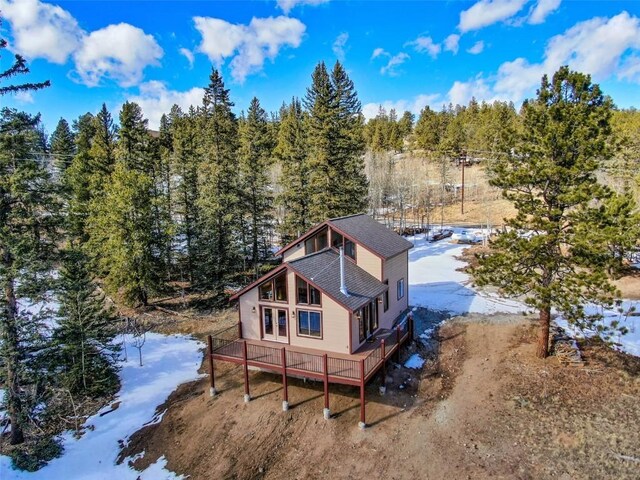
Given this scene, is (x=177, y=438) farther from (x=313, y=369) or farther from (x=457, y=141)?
(x=457, y=141)

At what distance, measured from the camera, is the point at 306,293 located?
630 inches

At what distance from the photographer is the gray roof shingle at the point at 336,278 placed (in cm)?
1552

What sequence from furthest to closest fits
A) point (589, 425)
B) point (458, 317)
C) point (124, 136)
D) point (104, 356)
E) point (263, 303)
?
point (124, 136) → point (458, 317) → point (104, 356) → point (263, 303) → point (589, 425)

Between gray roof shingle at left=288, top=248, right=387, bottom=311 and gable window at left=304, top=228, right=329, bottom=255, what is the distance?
1.06 m

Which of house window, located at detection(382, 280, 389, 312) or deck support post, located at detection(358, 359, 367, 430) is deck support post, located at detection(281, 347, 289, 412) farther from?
house window, located at detection(382, 280, 389, 312)

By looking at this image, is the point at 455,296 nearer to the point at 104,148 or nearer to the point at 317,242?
the point at 317,242

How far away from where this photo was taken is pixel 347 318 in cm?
1530

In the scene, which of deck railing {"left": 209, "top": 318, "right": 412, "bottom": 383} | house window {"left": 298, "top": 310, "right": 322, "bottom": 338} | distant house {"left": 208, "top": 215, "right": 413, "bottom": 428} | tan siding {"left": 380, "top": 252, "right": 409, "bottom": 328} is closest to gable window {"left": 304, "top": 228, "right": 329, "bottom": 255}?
distant house {"left": 208, "top": 215, "right": 413, "bottom": 428}

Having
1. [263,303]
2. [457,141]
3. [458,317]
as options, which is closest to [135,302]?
[263,303]

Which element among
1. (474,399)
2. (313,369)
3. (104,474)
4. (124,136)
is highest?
(124,136)

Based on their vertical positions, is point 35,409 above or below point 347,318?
below

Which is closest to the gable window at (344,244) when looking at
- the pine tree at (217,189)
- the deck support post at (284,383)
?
the deck support post at (284,383)

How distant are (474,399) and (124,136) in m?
28.9

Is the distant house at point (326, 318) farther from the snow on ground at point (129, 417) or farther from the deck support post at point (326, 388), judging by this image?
the snow on ground at point (129, 417)
